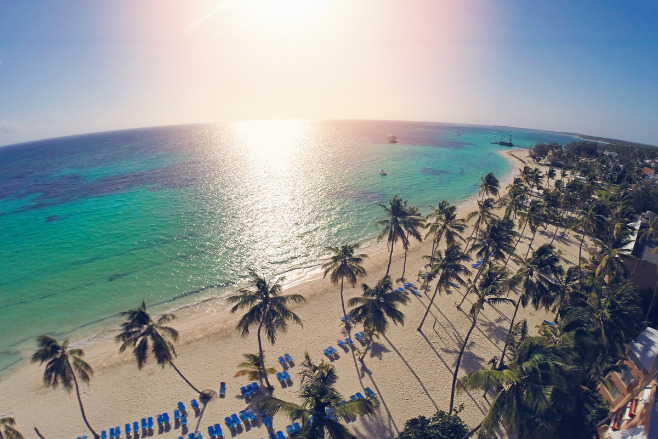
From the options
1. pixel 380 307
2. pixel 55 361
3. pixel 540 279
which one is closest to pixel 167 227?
pixel 55 361

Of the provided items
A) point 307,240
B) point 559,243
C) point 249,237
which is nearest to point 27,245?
point 249,237

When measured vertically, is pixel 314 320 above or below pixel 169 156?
below

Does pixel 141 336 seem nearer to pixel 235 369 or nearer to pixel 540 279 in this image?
pixel 235 369

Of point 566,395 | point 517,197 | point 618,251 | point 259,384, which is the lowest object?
point 259,384

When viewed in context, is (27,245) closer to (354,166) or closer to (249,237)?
(249,237)

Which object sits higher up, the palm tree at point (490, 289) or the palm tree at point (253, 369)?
the palm tree at point (490, 289)

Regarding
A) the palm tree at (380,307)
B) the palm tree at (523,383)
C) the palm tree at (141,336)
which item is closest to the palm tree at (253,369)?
the palm tree at (141,336)

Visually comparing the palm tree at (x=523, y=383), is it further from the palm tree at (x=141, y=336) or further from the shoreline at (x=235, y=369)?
the palm tree at (x=141, y=336)

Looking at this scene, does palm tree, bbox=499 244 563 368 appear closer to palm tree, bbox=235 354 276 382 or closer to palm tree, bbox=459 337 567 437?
palm tree, bbox=459 337 567 437
